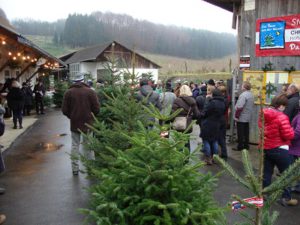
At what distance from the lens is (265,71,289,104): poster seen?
9125 millimetres

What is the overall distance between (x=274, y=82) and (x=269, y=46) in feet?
3.34

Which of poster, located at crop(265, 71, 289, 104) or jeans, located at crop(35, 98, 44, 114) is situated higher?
poster, located at crop(265, 71, 289, 104)

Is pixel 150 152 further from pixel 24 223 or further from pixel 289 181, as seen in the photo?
pixel 24 223

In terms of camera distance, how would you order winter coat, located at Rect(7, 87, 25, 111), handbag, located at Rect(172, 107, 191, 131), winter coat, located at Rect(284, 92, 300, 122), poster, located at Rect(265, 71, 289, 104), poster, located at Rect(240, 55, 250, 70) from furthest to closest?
winter coat, located at Rect(7, 87, 25, 111)
poster, located at Rect(240, 55, 250, 70)
poster, located at Rect(265, 71, 289, 104)
handbag, located at Rect(172, 107, 191, 131)
winter coat, located at Rect(284, 92, 300, 122)

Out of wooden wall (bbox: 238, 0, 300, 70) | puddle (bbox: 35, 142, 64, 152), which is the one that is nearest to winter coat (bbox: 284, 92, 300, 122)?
wooden wall (bbox: 238, 0, 300, 70)

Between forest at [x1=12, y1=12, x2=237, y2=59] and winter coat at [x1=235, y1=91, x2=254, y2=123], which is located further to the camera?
forest at [x1=12, y1=12, x2=237, y2=59]

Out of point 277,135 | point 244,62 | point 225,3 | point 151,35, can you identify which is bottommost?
point 277,135

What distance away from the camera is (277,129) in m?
5.06

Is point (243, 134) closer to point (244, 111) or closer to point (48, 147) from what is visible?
point (244, 111)

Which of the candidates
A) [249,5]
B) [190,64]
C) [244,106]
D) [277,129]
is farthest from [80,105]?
[190,64]

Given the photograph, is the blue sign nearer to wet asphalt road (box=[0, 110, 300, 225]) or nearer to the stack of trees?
wet asphalt road (box=[0, 110, 300, 225])

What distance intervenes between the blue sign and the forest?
24.2m

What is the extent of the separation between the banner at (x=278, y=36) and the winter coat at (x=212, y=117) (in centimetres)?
273

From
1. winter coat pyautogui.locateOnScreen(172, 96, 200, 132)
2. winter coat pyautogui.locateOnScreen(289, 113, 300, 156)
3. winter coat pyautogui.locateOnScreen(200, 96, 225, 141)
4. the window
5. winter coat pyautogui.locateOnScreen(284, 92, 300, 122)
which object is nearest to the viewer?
winter coat pyautogui.locateOnScreen(289, 113, 300, 156)
